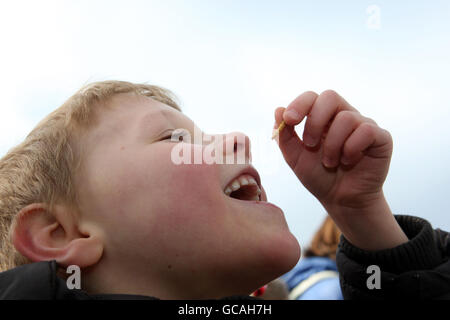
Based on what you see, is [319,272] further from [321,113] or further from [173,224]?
[173,224]

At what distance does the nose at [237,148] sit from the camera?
1189 millimetres

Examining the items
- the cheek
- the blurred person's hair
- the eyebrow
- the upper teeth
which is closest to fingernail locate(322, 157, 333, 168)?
the upper teeth

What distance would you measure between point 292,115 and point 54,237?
0.88m

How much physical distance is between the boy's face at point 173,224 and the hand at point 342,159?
362 mm

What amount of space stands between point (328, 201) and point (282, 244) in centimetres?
51

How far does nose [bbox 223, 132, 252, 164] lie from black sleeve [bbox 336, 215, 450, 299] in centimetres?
65

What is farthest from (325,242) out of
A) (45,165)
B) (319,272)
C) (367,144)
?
(45,165)

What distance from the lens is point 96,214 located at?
1.11 meters

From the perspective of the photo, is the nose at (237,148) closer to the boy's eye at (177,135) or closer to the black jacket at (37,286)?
the boy's eye at (177,135)

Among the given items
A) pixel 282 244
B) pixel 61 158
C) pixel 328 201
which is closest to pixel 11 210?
pixel 61 158

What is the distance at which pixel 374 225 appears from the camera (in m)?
1.46

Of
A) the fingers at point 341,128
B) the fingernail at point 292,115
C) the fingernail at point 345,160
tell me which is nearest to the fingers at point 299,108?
the fingernail at point 292,115

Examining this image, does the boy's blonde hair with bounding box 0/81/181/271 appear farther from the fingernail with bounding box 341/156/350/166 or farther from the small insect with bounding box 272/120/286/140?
the fingernail with bounding box 341/156/350/166
